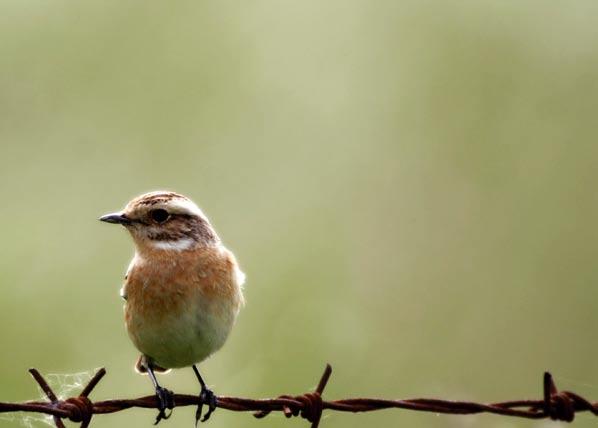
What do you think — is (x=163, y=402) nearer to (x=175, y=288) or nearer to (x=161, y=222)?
(x=175, y=288)

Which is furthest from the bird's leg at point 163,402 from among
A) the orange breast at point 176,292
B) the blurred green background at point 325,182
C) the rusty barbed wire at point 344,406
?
the blurred green background at point 325,182

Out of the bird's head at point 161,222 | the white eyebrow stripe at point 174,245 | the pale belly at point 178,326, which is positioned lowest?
the pale belly at point 178,326

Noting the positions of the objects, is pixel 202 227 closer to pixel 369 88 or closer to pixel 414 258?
pixel 414 258

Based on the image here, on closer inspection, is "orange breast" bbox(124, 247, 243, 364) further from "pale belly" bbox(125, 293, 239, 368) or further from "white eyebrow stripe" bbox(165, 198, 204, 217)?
"white eyebrow stripe" bbox(165, 198, 204, 217)

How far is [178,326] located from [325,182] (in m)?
5.76

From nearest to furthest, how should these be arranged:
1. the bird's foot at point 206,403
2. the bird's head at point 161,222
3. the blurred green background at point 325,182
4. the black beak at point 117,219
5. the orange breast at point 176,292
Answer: the bird's foot at point 206,403
the orange breast at point 176,292
the black beak at point 117,219
the bird's head at point 161,222
the blurred green background at point 325,182

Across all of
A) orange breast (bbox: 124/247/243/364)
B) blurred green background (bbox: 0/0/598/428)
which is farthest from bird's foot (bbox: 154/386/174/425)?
blurred green background (bbox: 0/0/598/428)

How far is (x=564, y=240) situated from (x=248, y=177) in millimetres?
3366

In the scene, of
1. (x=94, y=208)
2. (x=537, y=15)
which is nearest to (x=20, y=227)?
(x=94, y=208)

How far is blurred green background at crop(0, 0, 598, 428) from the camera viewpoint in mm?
10281

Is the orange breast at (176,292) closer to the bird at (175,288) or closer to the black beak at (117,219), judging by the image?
the bird at (175,288)

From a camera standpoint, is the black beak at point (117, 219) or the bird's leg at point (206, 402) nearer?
the bird's leg at point (206, 402)

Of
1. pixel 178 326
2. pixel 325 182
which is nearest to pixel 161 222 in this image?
pixel 178 326

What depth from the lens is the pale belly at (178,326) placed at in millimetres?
6840
